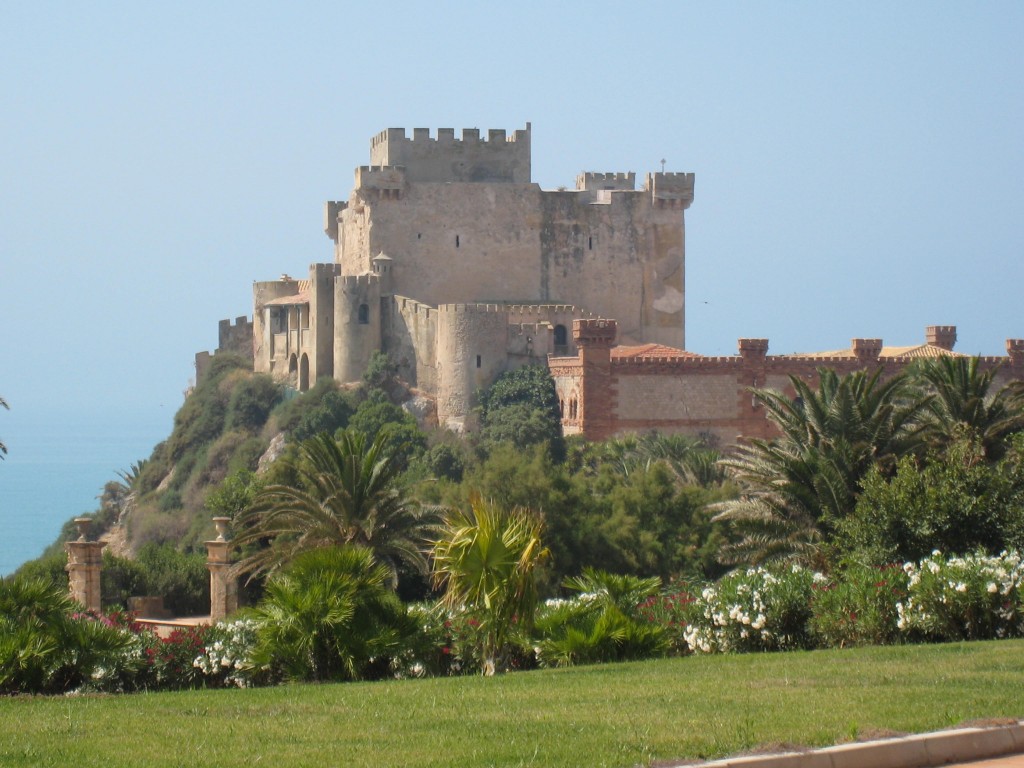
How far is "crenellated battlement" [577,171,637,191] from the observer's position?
6481 centimetres

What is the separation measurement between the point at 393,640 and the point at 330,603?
2.36ft

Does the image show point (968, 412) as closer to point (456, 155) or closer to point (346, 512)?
point (346, 512)

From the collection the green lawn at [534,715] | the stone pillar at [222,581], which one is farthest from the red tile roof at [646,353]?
the green lawn at [534,715]

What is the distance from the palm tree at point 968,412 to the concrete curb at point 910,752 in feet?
57.2

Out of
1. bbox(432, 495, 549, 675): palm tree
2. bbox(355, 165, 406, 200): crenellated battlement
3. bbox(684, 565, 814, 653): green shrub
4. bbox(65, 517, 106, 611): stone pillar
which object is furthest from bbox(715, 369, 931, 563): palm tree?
bbox(355, 165, 406, 200): crenellated battlement

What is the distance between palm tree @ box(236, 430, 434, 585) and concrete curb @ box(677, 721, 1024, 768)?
17442mm

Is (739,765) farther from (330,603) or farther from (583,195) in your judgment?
(583,195)

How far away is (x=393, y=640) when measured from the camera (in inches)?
691

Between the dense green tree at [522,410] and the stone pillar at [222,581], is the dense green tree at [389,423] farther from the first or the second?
the stone pillar at [222,581]

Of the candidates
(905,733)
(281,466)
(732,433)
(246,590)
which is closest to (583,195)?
(732,433)

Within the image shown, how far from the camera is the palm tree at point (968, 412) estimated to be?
95.3 feet

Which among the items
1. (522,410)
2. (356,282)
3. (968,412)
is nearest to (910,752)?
(968,412)

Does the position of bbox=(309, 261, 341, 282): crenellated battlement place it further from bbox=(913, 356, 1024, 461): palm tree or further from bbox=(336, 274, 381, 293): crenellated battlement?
bbox=(913, 356, 1024, 461): palm tree

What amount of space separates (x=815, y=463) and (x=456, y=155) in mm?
36859
